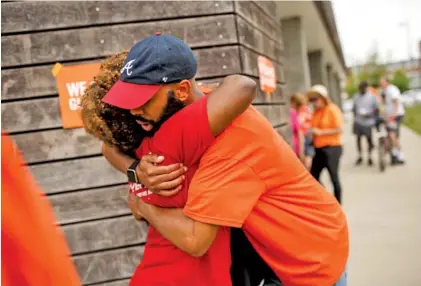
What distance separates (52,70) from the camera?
11.2 feet

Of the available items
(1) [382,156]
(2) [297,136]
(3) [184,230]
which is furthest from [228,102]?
(1) [382,156]

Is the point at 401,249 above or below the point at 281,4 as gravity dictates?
below

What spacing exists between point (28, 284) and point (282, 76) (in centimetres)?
446

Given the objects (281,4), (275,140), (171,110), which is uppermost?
(281,4)

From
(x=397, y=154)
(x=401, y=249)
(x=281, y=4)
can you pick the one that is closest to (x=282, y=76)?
(x=401, y=249)

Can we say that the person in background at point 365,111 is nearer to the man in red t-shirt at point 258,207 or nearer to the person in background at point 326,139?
the person in background at point 326,139

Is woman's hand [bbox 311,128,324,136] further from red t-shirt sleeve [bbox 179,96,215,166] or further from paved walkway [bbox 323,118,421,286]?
red t-shirt sleeve [bbox 179,96,215,166]

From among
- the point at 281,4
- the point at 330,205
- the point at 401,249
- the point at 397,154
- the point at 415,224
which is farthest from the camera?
the point at 397,154

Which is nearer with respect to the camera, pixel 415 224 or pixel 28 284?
pixel 28 284

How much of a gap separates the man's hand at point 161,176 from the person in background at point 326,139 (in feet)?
17.6

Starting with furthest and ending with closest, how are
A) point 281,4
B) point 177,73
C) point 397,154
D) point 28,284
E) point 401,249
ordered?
point 397,154 → point 281,4 → point 401,249 → point 177,73 → point 28,284

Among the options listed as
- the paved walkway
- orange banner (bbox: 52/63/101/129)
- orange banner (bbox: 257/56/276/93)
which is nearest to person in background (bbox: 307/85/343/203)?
the paved walkway

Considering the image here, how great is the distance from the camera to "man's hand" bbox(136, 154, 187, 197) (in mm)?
1622

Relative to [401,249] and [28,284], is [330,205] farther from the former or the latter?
[401,249]
